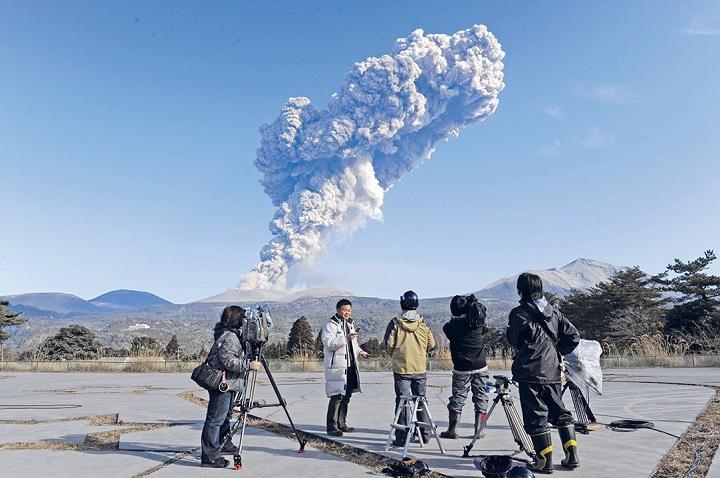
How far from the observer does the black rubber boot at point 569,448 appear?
4.79m

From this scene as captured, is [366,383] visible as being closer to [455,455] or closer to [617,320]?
[455,455]

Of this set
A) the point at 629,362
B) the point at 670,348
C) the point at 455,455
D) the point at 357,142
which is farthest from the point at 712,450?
the point at 357,142

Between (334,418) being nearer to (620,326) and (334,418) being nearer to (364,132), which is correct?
(620,326)

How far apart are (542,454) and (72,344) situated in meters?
30.8

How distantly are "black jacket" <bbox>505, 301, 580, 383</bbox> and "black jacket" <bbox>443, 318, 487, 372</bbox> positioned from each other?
1.15 metres

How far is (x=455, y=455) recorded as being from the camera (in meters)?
5.41

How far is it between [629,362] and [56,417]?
49.4 feet

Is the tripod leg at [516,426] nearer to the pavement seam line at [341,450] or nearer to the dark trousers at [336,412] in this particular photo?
the pavement seam line at [341,450]

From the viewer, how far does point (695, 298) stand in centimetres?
Answer: 2825

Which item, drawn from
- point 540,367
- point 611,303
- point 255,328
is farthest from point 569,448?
point 611,303

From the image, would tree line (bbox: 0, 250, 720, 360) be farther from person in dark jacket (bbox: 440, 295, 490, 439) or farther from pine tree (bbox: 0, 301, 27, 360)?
person in dark jacket (bbox: 440, 295, 490, 439)

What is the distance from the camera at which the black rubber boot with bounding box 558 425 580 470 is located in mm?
4789

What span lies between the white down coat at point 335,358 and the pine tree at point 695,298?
2178 centimetres

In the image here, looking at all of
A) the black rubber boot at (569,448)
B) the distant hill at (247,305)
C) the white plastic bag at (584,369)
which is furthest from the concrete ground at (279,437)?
the distant hill at (247,305)
